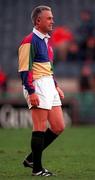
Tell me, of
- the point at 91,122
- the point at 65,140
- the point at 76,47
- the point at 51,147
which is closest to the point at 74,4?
the point at 76,47

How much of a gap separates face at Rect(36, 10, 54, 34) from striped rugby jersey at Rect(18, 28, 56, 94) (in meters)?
0.06

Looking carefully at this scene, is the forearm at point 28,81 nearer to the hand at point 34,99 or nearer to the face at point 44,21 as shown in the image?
the hand at point 34,99

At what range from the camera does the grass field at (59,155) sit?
23.4 ft

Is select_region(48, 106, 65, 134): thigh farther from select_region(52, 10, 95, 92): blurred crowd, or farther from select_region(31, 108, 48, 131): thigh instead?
select_region(52, 10, 95, 92): blurred crowd

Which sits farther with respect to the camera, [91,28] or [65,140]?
[91,28]

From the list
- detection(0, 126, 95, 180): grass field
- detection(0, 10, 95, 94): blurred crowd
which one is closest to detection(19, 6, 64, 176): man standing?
detection(0, 126, 95, 180): grass field

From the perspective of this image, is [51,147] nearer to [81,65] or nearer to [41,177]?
A: [41,177]

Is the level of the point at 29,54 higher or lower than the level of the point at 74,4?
higher

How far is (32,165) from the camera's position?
7.17 metres

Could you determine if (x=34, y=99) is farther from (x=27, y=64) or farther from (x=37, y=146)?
(x=37, y=146)

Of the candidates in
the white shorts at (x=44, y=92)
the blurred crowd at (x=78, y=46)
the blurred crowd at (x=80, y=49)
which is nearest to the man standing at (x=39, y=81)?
the white shorts at (x=44, y=92)

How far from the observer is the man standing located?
6.78 m

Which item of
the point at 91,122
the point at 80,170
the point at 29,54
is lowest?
the point at 91,122

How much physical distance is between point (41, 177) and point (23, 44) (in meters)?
1.36
